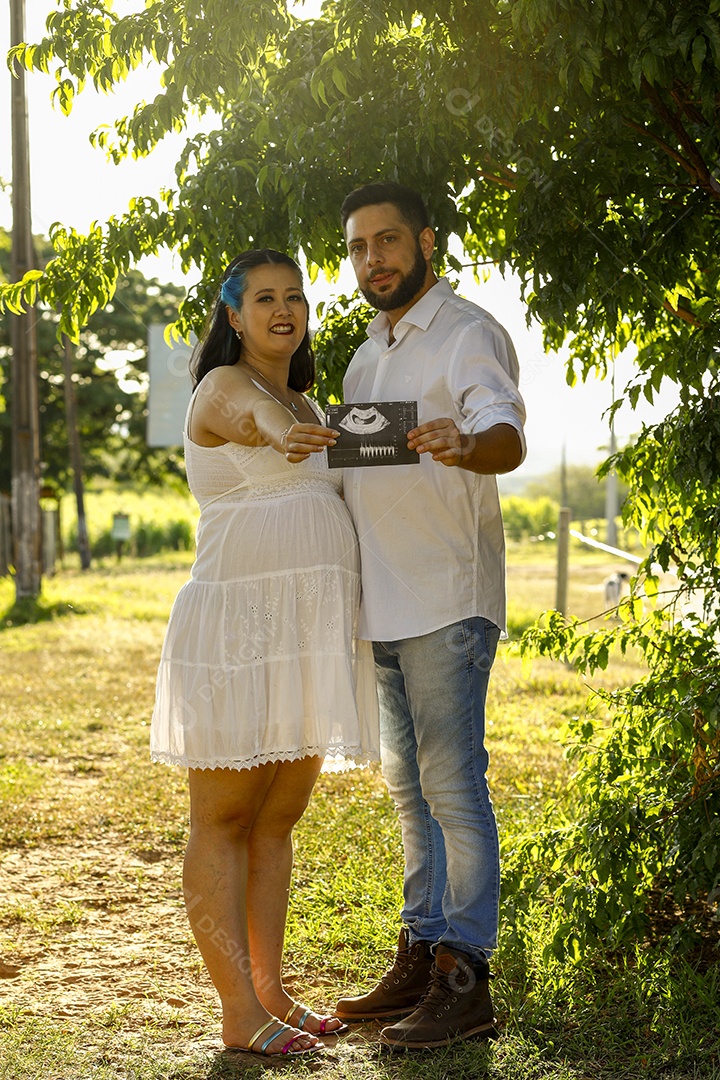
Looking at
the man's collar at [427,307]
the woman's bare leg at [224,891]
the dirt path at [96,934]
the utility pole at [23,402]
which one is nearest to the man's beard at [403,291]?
the man's collar at [427,307]

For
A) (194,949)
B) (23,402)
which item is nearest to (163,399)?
(23,402)

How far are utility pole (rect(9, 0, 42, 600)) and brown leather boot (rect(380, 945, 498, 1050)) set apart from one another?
12.9m

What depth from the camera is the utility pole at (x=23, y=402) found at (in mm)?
15273

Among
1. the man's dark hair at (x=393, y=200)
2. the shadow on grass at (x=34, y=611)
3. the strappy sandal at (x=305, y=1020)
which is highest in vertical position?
the man's dark hair at (x=393, y=200)

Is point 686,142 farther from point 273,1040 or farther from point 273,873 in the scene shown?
point 273,1040

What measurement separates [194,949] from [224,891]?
1.13 meters

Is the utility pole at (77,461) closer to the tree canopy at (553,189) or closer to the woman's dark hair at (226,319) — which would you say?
the tree canopy at (553,189)

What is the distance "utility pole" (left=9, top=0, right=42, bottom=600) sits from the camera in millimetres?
15273

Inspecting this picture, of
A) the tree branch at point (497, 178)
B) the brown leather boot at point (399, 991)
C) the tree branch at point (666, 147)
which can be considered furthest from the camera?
the tree branch at point (497, 178)

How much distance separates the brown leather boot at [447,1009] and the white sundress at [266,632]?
0.59 metres

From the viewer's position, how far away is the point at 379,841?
17.6ft

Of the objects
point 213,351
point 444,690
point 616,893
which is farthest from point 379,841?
point 213,351

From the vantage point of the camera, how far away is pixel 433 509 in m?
3.27

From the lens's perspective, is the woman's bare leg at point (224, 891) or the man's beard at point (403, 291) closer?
the woman's bare leg at point (224, 891)
